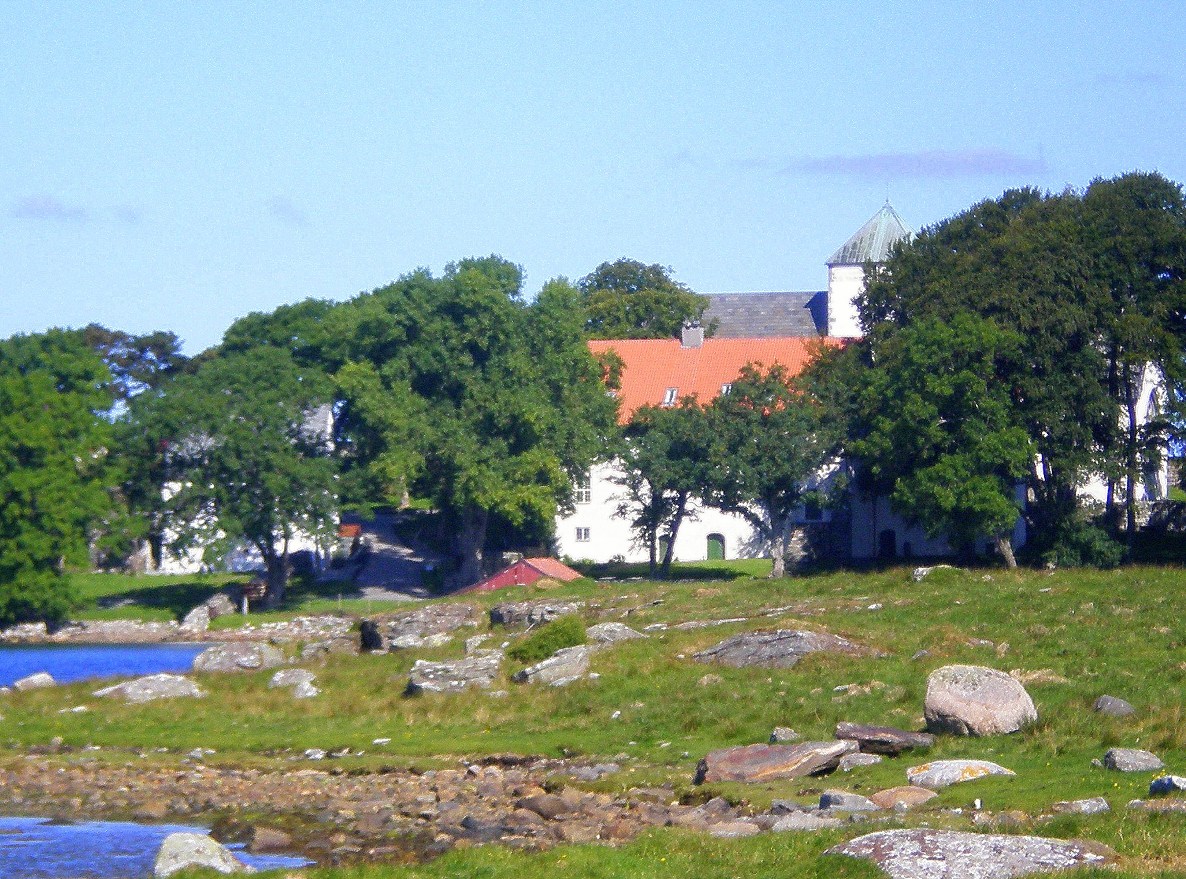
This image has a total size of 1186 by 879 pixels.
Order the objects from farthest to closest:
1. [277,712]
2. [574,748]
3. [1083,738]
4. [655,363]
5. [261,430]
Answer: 1. [655,363]
2. [261,430]
3. [277,712]
4. [574,748]
5. [1083,738]

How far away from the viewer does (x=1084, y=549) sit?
56.8 metres

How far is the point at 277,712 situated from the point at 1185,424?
39933 mm

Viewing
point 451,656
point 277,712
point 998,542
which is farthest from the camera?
point 998,542

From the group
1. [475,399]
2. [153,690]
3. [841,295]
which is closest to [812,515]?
[475,399]

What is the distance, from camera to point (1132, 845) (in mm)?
14438

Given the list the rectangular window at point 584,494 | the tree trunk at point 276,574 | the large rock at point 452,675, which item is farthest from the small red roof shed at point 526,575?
the large rock at point 452,675

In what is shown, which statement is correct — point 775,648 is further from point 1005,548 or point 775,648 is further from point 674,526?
point 674,526

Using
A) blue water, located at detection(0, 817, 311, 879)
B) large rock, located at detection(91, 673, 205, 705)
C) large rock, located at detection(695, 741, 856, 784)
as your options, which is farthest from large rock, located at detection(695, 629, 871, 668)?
blue water, located at detection(0, 817, 311, 879)

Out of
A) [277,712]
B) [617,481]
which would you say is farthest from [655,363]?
[277,712]

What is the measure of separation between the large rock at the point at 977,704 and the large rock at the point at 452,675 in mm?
12136

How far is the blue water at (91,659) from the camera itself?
148ft

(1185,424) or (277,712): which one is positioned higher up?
(1185,424)

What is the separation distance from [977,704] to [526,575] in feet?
119

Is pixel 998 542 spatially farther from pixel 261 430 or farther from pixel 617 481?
pixel 261 430
